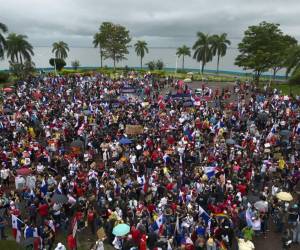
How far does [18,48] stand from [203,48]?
32528mm

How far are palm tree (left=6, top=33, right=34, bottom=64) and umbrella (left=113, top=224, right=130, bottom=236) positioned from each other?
182 feet

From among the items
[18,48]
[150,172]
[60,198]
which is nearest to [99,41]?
[18,48]

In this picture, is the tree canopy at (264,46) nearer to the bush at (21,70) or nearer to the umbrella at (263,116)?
the umbrella at (263,116)

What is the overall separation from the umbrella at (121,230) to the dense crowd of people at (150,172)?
0.23 feet

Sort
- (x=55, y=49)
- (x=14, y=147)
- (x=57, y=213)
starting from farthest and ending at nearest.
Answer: (x=55, y=49), (x=14, y=147), (x=57, y=213)

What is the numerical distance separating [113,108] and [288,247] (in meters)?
21.7

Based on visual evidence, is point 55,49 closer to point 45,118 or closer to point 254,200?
point 45,118

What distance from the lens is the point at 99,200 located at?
16781 millimetres

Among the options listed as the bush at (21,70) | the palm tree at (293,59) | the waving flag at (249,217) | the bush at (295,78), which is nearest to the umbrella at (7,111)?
the waving flag at (249,217)

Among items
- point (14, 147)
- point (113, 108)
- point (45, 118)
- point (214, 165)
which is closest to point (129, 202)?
point (214, 165)

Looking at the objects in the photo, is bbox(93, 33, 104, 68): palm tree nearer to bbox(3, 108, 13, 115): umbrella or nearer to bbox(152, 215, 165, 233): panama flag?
bbox(3, 108, 13, 115): umbrella

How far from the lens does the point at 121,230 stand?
13.9 m

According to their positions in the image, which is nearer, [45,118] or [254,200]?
[254,200]

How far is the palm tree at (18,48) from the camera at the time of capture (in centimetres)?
6512
